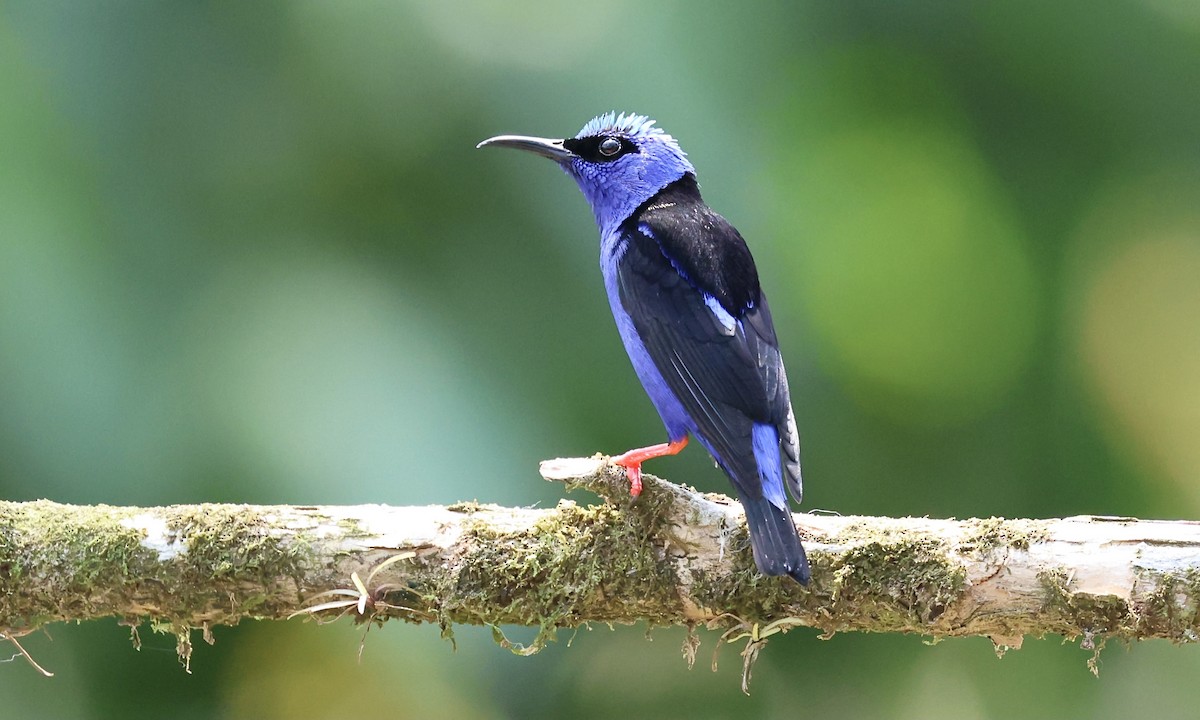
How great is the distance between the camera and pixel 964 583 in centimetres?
297

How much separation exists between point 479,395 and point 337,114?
1.64m

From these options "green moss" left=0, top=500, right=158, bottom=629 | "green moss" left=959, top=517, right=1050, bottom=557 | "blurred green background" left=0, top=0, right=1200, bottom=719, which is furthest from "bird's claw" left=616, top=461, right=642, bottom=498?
"blurred green background" left=0, top=0, right=1200, bottom=719

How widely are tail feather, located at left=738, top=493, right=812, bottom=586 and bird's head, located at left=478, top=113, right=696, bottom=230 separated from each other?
151 cm

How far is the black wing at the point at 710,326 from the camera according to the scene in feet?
11.0

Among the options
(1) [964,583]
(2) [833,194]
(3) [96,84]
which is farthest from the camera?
(2) [833,194]

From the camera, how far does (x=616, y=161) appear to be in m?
4.25

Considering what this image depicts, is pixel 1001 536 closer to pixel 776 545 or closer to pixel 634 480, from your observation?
pixel 776 545

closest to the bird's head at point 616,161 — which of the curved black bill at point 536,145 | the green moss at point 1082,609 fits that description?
the curved black bill at point 536,145

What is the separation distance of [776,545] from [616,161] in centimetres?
184

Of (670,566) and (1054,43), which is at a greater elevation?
(1054,43)

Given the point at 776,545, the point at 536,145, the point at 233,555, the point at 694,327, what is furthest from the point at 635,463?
the point at 536,145

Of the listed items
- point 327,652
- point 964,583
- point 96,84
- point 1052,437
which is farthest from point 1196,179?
point 96,84

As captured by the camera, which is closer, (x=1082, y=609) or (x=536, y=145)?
(x=1082, y=609)

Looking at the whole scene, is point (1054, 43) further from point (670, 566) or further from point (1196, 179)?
point (670, 566)
